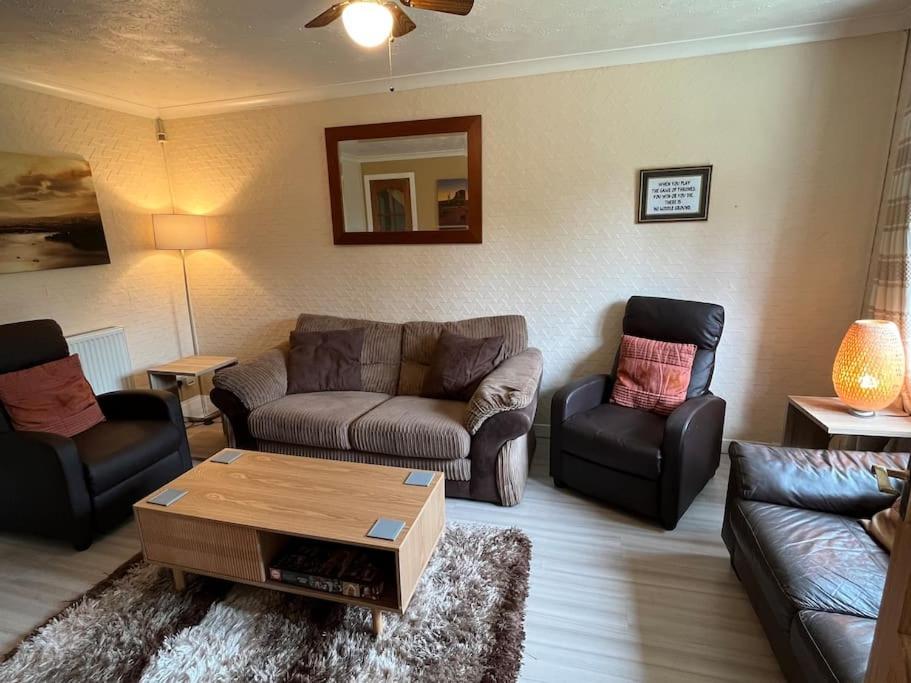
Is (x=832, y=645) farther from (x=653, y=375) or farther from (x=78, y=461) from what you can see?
(x=78, y=461)

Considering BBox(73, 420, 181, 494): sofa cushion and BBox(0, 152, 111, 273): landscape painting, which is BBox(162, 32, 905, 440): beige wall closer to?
BBox(0, 152, 111, 273): landscape painting

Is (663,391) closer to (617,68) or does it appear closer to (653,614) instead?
(653,614)

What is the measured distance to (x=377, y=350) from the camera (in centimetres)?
344

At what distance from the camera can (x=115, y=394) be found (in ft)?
9.32

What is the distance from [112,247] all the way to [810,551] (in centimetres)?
434

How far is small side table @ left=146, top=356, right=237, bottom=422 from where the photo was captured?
11.7 feet

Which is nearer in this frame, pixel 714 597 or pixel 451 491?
pixel 714 597

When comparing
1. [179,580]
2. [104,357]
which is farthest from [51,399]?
[179,580]

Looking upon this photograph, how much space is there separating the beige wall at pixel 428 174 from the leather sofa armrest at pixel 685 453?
6.52 ft

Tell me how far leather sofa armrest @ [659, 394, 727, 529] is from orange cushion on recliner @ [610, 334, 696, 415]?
20 cm

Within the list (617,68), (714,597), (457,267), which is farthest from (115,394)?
(617,68)

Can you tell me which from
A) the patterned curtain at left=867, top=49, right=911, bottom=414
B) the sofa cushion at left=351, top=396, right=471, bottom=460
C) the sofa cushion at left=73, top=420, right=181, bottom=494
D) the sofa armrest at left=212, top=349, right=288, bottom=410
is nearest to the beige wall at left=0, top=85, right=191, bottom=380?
the sofa cushion at left=73, top=420, right=181, bottom=494

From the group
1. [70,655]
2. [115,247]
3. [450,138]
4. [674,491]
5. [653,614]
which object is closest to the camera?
[70,655]

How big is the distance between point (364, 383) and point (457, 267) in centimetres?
104
